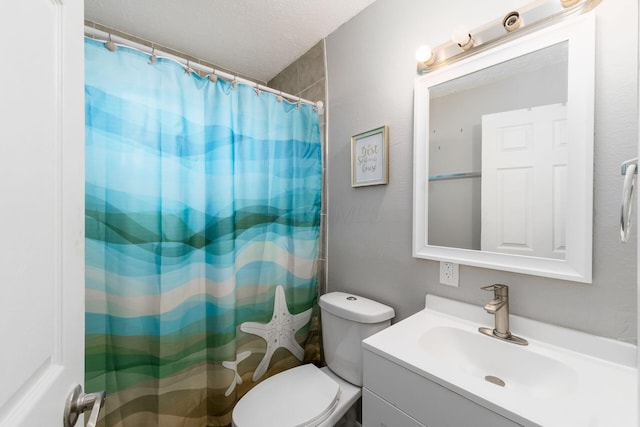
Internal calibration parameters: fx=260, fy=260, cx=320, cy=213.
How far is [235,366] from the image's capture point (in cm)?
141

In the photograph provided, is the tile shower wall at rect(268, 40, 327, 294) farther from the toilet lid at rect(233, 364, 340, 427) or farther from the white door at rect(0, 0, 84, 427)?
the white door at rect(0, 0, 84, 427)

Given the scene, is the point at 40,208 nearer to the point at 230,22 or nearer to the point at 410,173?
the point at 410,173

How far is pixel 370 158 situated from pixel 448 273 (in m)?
0.69

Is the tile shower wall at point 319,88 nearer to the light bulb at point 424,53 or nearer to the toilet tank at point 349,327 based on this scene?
the toilet tank at point 349,327

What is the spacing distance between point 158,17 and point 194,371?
1.95 meters

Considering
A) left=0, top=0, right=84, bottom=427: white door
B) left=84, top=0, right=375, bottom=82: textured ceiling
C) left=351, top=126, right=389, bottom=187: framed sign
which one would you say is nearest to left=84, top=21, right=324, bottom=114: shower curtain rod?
left=84, top=0, right=375, bottom=82: textured ceiling

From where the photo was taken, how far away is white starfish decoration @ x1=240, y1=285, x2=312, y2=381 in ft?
4.95

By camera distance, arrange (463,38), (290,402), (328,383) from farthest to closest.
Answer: (328,383) < (290,402) < (463,38)

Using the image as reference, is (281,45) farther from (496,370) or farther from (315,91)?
(496,370)

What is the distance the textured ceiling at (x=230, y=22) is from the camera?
4.58 ft

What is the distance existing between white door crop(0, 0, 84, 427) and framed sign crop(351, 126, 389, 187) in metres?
1.15

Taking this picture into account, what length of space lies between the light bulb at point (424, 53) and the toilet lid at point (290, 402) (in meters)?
1.51

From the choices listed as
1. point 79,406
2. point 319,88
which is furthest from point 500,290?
point 319,88

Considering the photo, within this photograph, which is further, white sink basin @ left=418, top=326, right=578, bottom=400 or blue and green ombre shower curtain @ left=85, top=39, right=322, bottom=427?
blue and green ombre shower curtain @ left=85, top=39, right=322, bottom=427
